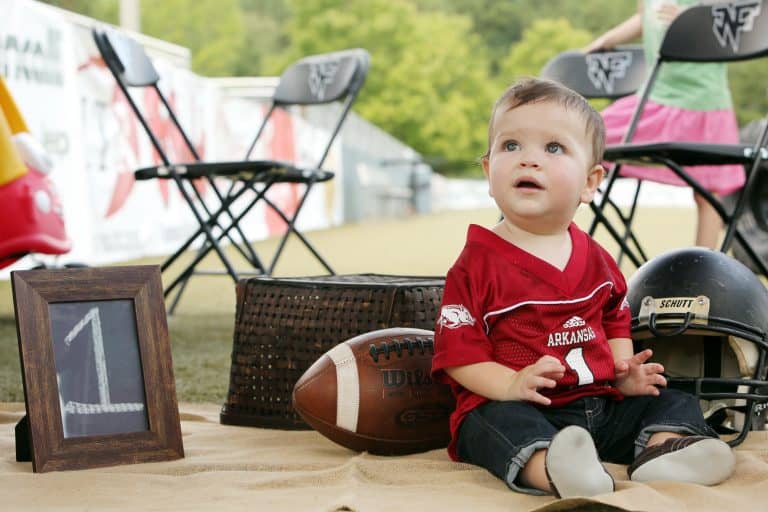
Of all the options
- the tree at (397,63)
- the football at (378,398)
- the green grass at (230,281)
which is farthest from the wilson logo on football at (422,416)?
the tree at (397,63)

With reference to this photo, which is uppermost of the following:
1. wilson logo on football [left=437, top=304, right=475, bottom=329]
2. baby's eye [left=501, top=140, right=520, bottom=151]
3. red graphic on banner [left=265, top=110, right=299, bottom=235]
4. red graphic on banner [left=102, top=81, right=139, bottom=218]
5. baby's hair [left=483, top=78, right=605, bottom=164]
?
baby's hair [left=483, top=78, right=605, bottom=164]

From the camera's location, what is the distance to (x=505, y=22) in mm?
60000

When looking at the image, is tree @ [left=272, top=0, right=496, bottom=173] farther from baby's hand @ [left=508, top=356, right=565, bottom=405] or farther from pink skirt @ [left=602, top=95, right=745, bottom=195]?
baby's hand @ [left=508, top=356, right=565, bottom=405]

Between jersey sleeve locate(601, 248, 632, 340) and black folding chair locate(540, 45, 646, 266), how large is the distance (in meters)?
3.03

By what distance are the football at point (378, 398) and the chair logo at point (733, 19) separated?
208cm

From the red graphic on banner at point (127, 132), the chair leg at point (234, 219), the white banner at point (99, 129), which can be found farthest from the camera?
the red graphic on banner at point (127, 132)

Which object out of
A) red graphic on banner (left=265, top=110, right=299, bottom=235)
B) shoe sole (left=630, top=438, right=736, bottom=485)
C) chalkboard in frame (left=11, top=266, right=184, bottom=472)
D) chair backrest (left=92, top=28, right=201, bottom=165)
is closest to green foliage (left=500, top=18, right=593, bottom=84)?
red graphic on banner (left=265, top=110, right=299, bottom=235)

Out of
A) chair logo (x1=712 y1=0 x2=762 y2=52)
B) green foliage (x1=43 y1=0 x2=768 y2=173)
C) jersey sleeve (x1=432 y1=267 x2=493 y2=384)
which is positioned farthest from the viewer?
green foliage (x1=43 y1=0 x2=768 y2=173)

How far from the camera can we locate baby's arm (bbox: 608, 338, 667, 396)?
2211 mm

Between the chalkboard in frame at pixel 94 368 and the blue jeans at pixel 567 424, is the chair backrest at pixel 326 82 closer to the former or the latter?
the chalkboard in frame at pixel 94 368

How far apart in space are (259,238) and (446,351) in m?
10.6

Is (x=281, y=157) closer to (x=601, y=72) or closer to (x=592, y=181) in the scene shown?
(x=601, y=72)

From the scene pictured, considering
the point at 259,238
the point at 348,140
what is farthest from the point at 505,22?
the point at 259,238

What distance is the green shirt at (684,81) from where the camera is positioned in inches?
175
